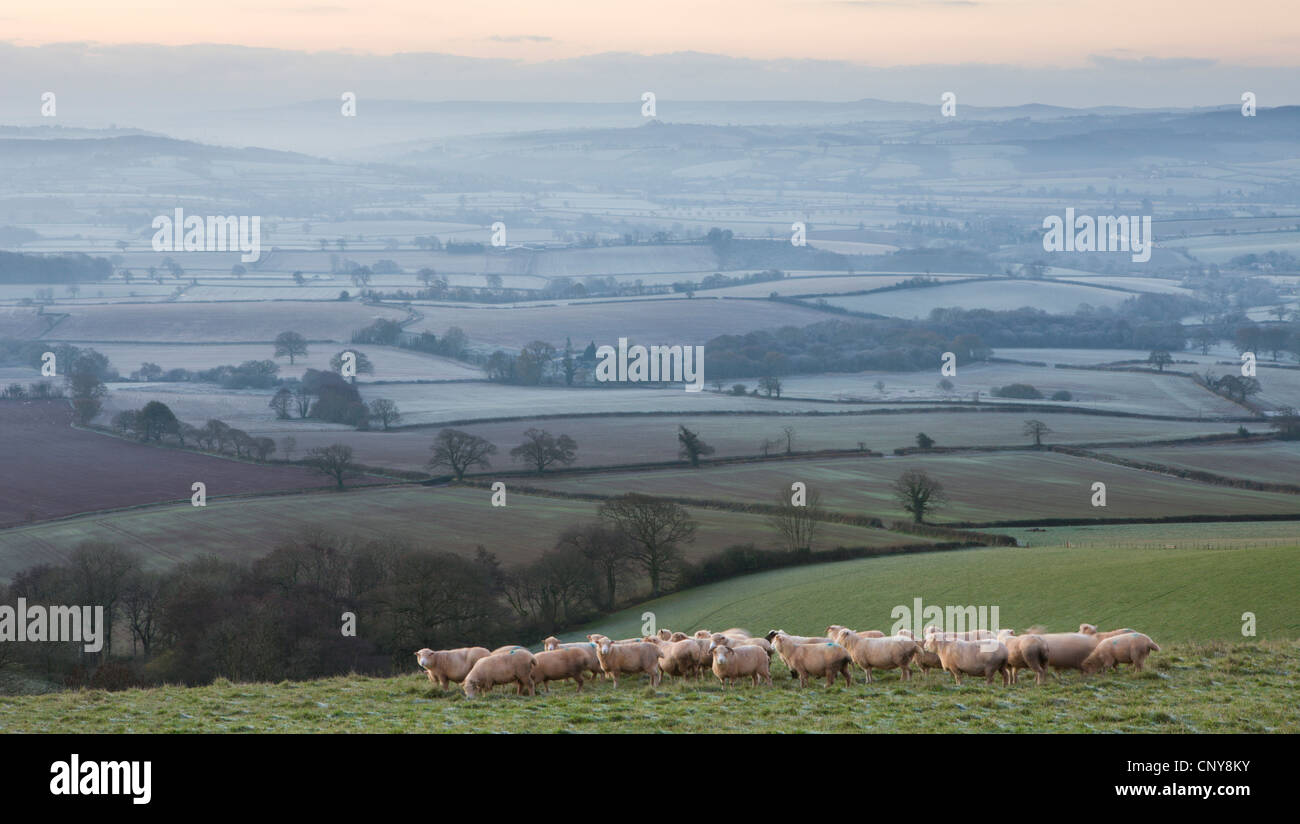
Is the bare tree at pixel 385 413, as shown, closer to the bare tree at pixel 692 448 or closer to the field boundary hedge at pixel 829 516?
the field boundary hedge at pixel 829 516

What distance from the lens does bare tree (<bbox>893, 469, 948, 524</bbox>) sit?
46719mm

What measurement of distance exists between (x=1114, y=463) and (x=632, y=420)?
96.5 feet

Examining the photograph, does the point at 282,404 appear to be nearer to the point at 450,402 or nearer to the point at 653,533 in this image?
the point at 450,402

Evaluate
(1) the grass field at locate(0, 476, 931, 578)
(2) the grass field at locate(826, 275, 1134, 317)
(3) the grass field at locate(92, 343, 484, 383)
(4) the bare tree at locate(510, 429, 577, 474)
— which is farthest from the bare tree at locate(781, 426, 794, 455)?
(2) the grass field at locate(826, 275, 1134, 317)

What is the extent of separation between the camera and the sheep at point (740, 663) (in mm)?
15852

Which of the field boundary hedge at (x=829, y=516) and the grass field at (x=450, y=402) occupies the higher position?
the grass field at (x=450, y=402)

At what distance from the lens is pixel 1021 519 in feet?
154

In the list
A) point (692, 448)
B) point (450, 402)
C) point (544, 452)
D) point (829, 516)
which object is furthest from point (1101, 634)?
point (450, 402)

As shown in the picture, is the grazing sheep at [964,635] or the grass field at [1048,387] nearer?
the grazing sheep at [964,635]

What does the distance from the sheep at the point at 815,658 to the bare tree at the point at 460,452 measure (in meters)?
44.8

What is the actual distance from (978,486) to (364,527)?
27.1 meters

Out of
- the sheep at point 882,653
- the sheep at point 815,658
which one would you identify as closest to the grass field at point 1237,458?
the sheep at point 882,653
